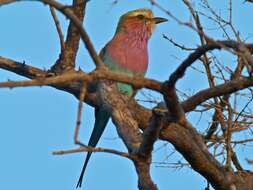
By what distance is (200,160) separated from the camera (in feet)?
10.8

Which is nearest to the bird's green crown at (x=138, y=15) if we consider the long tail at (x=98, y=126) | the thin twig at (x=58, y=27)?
the long tail at (x=98, y=126)

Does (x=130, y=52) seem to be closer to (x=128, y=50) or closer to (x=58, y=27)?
(x=128, y=50)

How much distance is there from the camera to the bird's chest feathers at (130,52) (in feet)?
16.3

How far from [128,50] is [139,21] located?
→ 0.42m

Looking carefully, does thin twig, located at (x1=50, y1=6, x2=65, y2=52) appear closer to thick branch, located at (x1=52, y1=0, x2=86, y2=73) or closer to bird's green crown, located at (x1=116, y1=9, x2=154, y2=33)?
thick branch, located at (x1=52, y1=0, x2=86, y2=73)

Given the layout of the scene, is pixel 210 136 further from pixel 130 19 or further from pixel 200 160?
pixel 130 19

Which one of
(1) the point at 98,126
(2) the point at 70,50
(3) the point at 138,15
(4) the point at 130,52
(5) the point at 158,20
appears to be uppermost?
(3) the point at 138,15

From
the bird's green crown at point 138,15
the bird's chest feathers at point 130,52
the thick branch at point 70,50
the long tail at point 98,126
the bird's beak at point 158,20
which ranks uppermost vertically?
the bird's green crown at point 138,15

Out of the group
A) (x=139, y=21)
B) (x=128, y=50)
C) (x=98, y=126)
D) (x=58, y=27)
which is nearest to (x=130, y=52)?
(x=128, y=50)

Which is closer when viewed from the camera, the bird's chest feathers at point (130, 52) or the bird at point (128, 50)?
the bird at point (128, 50)

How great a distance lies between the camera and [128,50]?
507 centimetres

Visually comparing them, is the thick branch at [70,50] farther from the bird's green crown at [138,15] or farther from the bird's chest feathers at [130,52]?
the bird's green crown at [138,15]

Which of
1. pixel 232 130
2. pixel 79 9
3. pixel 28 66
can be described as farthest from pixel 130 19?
pixel 232 130

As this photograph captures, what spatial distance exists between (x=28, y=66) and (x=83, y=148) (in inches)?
88.9
